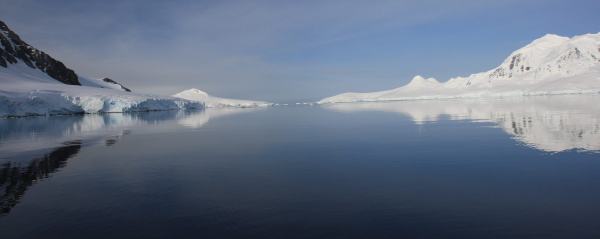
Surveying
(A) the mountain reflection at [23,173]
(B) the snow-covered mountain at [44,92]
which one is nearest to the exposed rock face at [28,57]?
(B) the snow-covered mountain at [44,92]

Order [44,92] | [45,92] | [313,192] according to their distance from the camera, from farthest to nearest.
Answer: [45,92], [44,92], [313,192]

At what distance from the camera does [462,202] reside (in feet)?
38.0

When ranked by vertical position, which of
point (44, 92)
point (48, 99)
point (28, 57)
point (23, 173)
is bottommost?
point (23, 173)

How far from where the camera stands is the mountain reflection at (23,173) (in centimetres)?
1331

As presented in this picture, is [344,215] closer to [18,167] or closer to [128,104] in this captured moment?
[18,167]

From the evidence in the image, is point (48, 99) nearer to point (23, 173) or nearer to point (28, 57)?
point (28, 57)

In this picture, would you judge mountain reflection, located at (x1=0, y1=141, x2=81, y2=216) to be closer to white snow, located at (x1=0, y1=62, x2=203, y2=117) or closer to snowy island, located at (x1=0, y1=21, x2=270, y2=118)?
white snow, located at (x1=0, y1=62, x2=203, y2=117)

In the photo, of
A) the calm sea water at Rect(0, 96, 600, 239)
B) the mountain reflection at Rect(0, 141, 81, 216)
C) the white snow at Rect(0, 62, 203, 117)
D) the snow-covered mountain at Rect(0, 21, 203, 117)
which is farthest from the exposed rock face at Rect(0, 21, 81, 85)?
the calm sea water at Rect(0, 96, 600, 239)

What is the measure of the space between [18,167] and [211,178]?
380 inches

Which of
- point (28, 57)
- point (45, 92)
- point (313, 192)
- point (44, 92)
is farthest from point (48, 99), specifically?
point (313, 192)

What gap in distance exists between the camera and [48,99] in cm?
8944

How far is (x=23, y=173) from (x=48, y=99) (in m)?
81.9

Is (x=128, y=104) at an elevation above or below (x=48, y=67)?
below

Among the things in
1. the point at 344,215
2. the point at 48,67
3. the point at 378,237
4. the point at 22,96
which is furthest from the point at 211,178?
the point at 48,67
